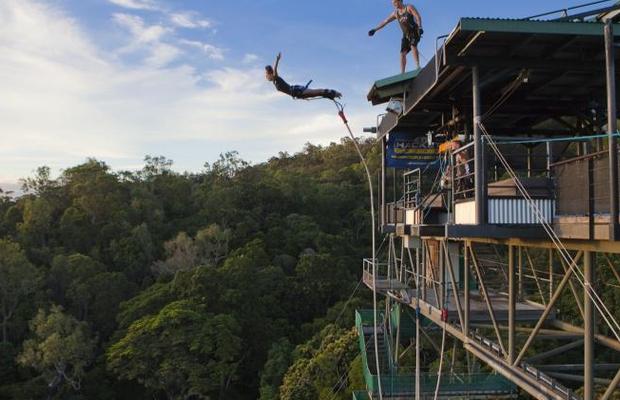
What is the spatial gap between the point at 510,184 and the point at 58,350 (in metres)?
27.2

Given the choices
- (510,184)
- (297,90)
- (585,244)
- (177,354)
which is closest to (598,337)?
(510,184)

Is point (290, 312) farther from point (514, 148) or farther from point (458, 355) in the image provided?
point (514, 148)

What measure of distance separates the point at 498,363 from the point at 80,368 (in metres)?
26.5

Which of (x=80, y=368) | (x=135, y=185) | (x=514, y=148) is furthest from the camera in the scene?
(x=135, y=185)

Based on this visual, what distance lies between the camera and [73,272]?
33719mm

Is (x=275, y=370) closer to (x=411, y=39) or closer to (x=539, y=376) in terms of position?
(x=411, y=39)

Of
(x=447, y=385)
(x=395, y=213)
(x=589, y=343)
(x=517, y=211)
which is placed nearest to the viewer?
(x=589, y=343)

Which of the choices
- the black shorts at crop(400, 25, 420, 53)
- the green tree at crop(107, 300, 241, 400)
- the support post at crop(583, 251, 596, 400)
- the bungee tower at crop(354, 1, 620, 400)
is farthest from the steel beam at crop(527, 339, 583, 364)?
the green tree at crop(107, 300, 241, 400)

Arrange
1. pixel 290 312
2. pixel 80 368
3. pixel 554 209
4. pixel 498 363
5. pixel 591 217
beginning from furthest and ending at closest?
pixel 290 312, pixel 80 368, pixel 498 363, pixel 554 209, pixel 591 217

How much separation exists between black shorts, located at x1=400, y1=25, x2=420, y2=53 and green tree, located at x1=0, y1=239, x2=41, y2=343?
29.3 meters

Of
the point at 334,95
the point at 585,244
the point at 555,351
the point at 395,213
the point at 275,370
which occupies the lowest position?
the point at 275,370

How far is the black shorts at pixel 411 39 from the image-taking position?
9688mm

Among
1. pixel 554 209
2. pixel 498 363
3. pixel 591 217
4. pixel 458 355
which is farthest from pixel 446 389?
pixel 458 355

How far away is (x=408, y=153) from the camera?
38.7 ft
